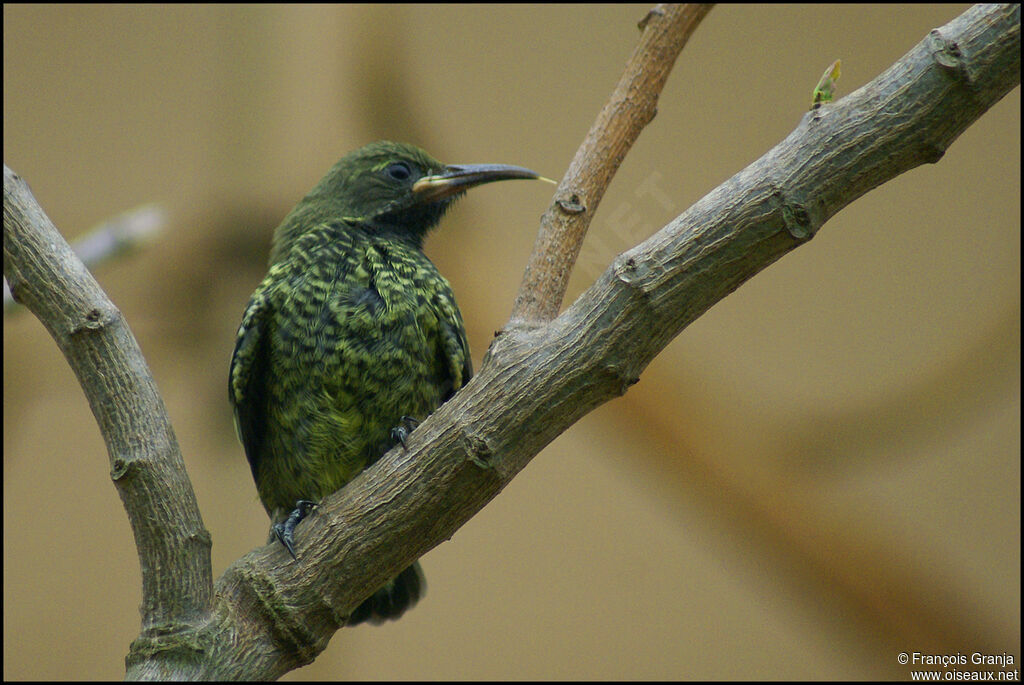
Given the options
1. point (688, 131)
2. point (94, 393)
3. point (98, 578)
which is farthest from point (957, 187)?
point (98, 578)

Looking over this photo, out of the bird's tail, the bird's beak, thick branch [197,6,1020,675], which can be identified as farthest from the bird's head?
thick branch [197,6,1020,675]

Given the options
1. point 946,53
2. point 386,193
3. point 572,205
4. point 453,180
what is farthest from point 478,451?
point 386,193

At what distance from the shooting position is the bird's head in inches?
107

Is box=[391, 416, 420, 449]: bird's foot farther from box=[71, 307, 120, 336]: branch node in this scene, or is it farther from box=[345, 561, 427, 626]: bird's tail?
box=[71, 307, 120, 336]: branch node

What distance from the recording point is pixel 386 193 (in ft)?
9.13

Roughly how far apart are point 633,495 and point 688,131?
5.78ft

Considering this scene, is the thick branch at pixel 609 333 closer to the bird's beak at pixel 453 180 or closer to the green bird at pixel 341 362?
the green bird at pixel 341 362

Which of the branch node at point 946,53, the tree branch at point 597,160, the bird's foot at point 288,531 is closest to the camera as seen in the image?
the branch node at point 946,53

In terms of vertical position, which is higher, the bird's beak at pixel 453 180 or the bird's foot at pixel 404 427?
the bird's beak at pixel 453 180

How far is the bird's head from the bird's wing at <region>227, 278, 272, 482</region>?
349 millimetres

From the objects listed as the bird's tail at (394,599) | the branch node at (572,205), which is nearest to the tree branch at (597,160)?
the branch node at (572,205)

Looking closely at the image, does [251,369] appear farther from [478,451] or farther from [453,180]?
[478,451]

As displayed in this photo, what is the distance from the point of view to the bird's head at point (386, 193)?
2.71m

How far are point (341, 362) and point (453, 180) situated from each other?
675 mm
